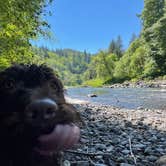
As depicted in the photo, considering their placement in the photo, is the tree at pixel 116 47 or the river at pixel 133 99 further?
the tree at pixel 116 47

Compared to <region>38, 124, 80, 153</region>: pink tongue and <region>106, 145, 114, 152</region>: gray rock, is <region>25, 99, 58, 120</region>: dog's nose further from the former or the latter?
<region>106, 145, 114, 152</region>: gray rock

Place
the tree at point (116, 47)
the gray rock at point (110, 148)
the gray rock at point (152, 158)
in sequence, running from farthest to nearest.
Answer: the tree at point (116, 47)
the gray rock at point (110, 148)
the gray rock at point (152, 158)

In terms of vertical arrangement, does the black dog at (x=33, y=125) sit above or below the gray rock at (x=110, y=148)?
above

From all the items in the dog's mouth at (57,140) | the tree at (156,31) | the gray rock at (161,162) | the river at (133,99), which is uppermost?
the tree at (156,31)

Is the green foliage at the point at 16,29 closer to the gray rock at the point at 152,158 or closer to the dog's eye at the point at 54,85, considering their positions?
the gray rock at the point at 152,158

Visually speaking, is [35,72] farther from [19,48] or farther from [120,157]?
[19,48]

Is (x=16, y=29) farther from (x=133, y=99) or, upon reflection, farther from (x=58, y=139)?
(x=133, y=99)

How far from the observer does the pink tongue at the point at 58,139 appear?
3326mm

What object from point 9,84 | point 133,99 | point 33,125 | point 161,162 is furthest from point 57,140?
point 133,99

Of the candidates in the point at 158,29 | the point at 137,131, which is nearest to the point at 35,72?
the point at 137,131

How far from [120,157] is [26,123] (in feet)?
17.6

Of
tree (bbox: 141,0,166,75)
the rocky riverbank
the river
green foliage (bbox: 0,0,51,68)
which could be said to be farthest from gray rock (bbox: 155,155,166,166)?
tree (bbox: 141,0,166,75)

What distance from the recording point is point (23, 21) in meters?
11.7

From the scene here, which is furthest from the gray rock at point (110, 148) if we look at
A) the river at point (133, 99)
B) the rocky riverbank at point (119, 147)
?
the river at point (133, 99)
